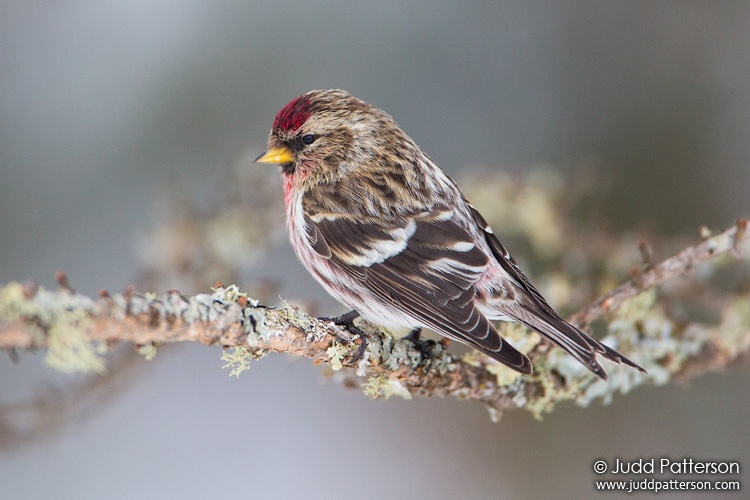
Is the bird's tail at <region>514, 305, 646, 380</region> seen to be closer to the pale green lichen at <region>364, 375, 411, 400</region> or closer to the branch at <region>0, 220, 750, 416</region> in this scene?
the branch at <region>0, 220, 750, 416</region>

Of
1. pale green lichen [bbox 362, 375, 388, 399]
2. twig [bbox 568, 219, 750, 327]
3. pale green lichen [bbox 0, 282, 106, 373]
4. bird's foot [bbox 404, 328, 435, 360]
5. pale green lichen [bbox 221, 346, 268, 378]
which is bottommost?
pale green lichen [bbox 0, 282, 106, 373]

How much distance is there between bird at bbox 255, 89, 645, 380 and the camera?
1.83m

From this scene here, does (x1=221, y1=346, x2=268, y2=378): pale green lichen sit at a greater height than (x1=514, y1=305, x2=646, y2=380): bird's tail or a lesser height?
lesser

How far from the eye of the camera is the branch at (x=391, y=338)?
1.07m

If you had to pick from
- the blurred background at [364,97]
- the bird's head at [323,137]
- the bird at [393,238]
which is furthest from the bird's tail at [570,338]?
the blurred background at [364,97]

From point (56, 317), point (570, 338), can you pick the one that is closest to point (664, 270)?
point (570, 338)

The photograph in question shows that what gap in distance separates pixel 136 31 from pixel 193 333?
3293 millimetres

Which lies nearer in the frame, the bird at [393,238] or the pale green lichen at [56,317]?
the pale green lichen at [56,317]

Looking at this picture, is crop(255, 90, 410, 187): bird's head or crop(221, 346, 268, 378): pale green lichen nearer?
crop(221, 346, 268, 378): pale green lichen

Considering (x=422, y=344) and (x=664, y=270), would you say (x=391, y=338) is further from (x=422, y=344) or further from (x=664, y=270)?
(x=664, y=270)

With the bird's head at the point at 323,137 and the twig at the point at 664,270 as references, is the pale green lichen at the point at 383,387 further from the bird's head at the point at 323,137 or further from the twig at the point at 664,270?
the bird's head at the point at 323,137

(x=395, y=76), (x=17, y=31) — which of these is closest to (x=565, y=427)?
(x=395, y=76)

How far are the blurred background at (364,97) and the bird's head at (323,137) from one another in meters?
0.90

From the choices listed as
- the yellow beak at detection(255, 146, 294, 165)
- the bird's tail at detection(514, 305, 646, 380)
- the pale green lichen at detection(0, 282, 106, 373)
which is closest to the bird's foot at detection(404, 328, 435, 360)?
the bird's tail at detection(514, 305, 646, 380)
